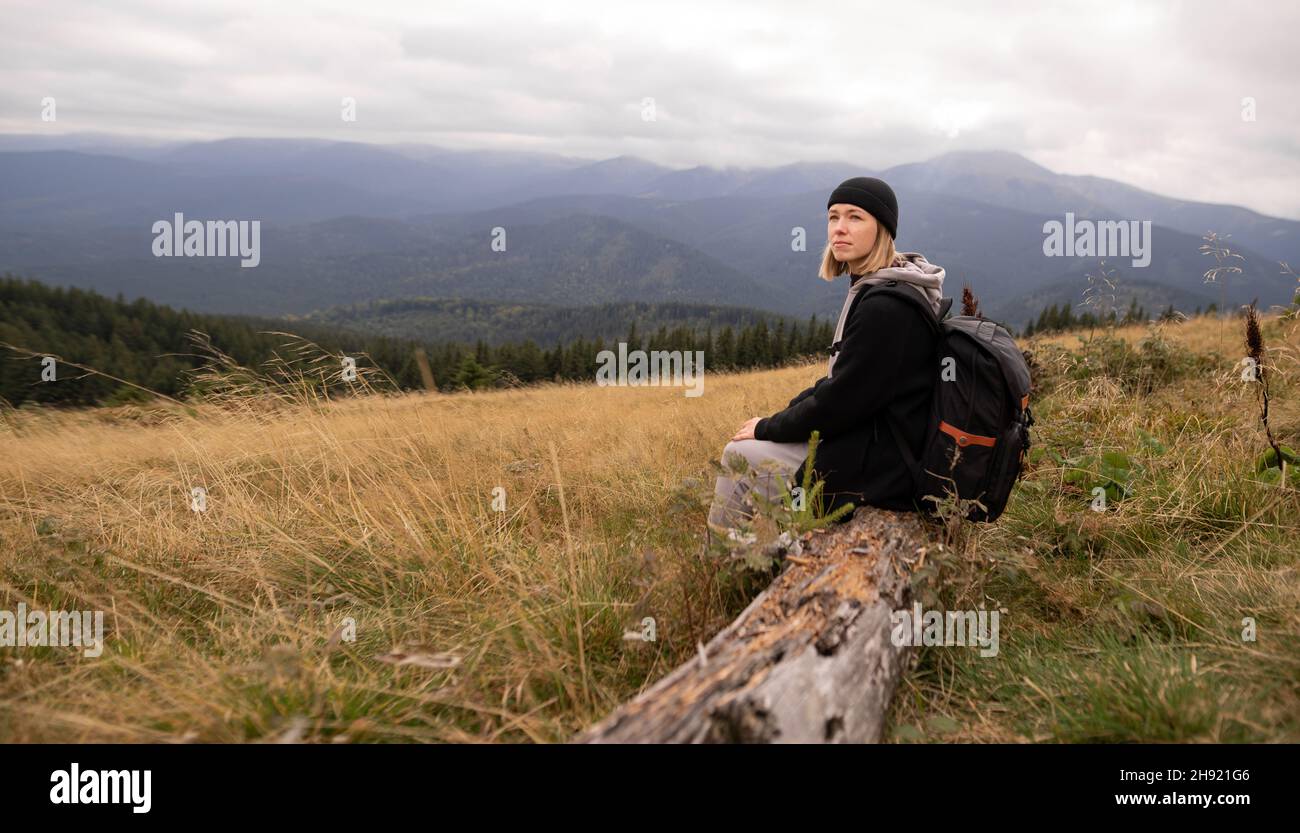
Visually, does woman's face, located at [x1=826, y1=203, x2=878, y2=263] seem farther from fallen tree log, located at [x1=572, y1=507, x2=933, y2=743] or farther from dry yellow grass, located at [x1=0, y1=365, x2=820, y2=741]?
dry yellow grass, located at [x1=0, y1=365, x2=820, y2=741]

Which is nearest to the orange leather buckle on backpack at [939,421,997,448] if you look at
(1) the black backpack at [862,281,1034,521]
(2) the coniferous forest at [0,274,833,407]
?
(1) the black backpack at [862,281,1034,521]

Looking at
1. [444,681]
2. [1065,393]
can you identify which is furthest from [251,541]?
[1065,393]

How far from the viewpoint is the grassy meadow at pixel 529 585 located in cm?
201

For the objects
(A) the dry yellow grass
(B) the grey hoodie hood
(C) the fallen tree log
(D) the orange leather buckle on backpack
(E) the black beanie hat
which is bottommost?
(A) the dry yellow grass

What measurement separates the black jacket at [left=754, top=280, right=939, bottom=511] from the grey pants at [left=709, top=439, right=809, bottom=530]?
0.47ft

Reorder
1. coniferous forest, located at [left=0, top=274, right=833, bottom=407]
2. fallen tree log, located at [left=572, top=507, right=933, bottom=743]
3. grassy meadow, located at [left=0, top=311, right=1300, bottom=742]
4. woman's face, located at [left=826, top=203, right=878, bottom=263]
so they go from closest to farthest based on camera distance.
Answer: fallen tree log, located at [left=572, top=507, right=933, bottom=743] < grassy meadow, located at [left=0, top=311, right=1300, bottom=742] < woman's face, located at [left=826, top=203, right=878, bottom=263] < coniferous forest, located at [left=0, top=274, right=833, bottom=407]

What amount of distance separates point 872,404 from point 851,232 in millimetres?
1003

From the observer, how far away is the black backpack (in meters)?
2.75

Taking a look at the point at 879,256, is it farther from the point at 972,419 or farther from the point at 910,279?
the point at 972,419

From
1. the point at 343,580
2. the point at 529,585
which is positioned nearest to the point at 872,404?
the point at 529,585

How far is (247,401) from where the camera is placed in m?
5.30

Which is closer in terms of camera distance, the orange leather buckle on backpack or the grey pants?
the orange leather buckle on backpack
